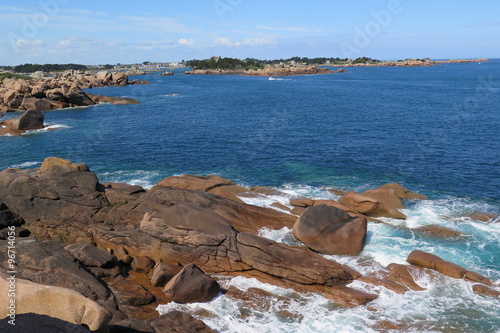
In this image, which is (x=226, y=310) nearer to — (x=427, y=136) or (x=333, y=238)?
(x=333, y=238)

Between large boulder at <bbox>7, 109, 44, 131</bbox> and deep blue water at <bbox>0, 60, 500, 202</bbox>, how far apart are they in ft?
17.3

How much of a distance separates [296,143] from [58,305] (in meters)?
55.5

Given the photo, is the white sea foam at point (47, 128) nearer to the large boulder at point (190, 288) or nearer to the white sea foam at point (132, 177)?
the white sea foam at point (132, 177)

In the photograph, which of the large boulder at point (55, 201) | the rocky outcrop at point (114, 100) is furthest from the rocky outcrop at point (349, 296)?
the rocky outcrop at point (114, 100)

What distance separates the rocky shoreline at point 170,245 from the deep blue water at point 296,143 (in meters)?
11.6

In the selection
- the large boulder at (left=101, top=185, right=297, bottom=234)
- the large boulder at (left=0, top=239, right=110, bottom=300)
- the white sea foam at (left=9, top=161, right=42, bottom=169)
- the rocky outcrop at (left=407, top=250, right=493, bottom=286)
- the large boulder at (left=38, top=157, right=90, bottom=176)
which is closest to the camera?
the large boulder at (left=0, top=239, right=110, bottom=300)

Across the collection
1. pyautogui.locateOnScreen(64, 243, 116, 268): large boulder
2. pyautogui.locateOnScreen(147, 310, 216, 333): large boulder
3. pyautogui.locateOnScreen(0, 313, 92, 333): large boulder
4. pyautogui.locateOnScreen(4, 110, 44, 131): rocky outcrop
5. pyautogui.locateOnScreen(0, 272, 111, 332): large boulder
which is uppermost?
pyautogui.locateOnScreen(4, 110, 44, 131): rocky outcrop

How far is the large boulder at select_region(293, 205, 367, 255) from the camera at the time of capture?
3075 cm

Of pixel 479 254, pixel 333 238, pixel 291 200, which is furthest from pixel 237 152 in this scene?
pixel 479 254

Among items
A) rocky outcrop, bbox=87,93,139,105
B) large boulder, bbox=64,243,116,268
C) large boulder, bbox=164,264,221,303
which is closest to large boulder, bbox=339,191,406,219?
large boulder, bbox=164,264,221,303

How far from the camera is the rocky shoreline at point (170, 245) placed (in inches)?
989

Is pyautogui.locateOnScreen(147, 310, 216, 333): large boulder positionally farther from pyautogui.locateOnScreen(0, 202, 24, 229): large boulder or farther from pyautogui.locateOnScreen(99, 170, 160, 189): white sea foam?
pyautogui.locateOnScreen(99, 170, 160, 189): white sea foam

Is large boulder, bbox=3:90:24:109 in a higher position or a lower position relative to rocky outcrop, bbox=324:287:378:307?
higher

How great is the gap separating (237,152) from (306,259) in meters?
35.6
